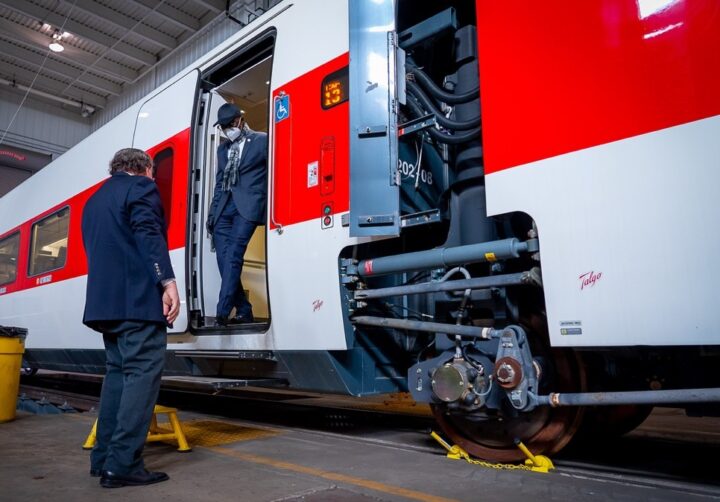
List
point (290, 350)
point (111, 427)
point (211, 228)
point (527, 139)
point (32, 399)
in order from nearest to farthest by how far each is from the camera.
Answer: point (527, 139) → point (111, 427) → point (290, 350) → point (211, 228) → point (32, 399)

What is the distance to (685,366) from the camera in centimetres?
245

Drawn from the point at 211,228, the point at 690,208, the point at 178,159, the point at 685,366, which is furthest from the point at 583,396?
the point at 178,159

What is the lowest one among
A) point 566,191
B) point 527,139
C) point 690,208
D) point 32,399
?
point 32,399

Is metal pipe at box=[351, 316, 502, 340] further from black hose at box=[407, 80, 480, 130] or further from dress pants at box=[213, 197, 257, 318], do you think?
dress pants at box=[213, 197, 257, 318]

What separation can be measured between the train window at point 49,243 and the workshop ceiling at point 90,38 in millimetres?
6794

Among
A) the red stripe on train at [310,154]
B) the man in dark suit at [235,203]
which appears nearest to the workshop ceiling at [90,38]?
the man in dark suit at [235,203]

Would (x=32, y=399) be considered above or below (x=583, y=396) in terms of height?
below

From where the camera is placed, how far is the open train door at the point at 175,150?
472cm

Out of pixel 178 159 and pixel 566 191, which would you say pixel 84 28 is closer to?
pixel 178 159

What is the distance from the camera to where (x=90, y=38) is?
44.0ft

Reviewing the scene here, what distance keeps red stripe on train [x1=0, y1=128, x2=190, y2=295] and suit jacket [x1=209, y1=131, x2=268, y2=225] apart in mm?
403

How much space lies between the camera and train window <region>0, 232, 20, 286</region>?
8.45 m

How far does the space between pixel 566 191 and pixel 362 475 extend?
1686mm

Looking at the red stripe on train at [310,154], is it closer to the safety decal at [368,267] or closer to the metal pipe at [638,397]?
the safety decal at [368,267]
